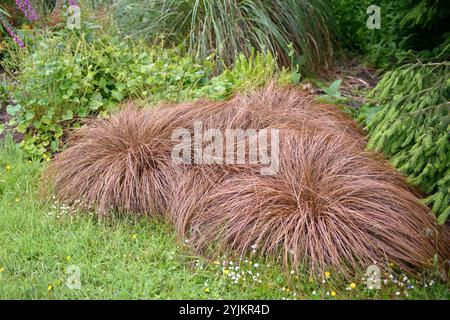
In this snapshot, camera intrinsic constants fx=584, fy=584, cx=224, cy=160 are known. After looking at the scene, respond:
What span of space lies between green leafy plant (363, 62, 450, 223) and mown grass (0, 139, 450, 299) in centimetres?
63

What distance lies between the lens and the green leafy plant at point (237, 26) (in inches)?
234

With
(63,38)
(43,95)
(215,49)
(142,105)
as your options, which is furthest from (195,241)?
(63,38)

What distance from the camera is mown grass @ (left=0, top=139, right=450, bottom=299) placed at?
3350 mm

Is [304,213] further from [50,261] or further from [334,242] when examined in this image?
[50,261]

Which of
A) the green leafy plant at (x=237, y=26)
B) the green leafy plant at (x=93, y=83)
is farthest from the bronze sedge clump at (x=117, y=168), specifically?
the green leafy plant at (x=237, y=26)

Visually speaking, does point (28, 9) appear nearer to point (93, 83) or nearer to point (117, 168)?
point (93, 83)

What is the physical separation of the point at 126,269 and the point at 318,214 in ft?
4.02

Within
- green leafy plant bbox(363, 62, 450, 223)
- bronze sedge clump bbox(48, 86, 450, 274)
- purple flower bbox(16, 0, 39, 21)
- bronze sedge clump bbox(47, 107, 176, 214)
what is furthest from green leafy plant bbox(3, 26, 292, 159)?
green leafy plant bbox(363, 62, 450, 223)

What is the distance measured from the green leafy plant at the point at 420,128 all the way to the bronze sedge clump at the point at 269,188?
5.5 inches

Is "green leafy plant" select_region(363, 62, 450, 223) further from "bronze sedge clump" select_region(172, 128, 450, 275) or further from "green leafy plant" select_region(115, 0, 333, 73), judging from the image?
"green leafy plant" select_region(115, 0, 333, 73)

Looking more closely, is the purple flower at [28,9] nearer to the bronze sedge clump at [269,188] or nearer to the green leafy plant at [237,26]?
the green leafy plant at [237,26]

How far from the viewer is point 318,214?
3.60 metres

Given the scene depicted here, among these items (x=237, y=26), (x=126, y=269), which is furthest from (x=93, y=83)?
(x=126, y=269)
